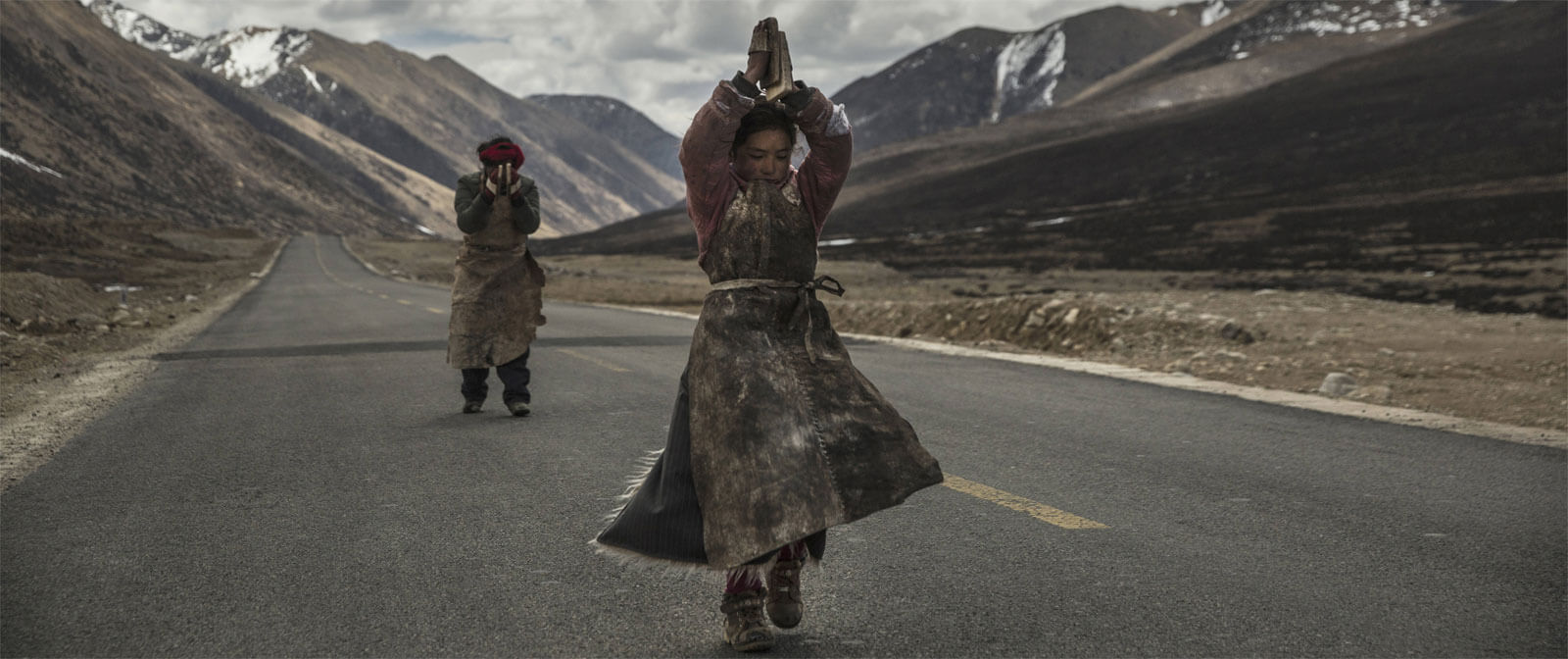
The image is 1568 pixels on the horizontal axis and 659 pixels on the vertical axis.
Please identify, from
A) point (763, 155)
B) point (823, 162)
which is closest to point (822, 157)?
point (823, 162)

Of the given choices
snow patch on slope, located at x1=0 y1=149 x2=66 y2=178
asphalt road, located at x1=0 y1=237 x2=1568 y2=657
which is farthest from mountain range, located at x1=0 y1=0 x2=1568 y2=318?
asphalt road, located at x1=0 y1=237 x2=1568 y2=657

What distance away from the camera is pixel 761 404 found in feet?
11.3

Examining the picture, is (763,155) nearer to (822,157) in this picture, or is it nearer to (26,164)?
(822,157)

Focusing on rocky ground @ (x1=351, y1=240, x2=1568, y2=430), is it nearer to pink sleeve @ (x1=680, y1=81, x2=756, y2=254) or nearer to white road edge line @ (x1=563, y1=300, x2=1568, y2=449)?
white road edge line @ (x1=563, y1=300, x2=1568, y2=449)

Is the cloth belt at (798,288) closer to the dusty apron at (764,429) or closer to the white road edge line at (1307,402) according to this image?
the dusty apron at (764,429)

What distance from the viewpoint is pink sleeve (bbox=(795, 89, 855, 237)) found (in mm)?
3686

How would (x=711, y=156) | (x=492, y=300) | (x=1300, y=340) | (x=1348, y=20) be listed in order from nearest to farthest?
(x=711, y=156) < (x=492, y=300) < (x=1300, y=340) < (x=1348, y=20)

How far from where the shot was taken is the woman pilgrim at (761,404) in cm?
343

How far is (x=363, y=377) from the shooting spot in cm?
1091

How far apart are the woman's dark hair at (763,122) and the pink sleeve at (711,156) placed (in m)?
0.07

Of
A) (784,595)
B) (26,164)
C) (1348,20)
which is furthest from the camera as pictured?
(1348,20)

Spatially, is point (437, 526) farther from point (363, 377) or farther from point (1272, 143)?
point (1272, 143)

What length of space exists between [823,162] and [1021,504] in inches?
97.7

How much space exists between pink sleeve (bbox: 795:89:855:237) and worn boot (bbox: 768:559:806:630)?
1.08 meters
